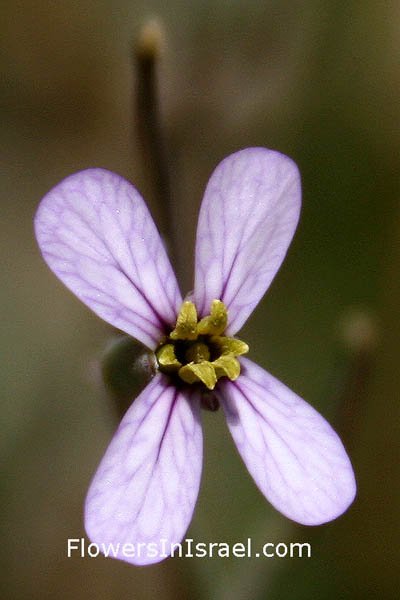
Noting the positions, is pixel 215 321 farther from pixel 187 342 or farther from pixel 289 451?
pixel 289 451

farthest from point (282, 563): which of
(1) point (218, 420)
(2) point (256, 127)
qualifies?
(2) point (256, 127)

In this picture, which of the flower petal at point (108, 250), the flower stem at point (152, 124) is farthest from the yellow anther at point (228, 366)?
the flower stem at point (152, 124)

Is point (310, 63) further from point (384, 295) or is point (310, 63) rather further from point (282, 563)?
point (282, 563)

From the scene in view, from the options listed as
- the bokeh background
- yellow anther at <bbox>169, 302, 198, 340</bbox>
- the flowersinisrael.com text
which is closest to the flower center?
yellow anther at <bbox>169, 302, 198, 340</bbox>

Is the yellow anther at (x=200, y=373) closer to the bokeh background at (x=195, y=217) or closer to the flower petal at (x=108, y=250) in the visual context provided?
the flower petal at (x=108, y=250)

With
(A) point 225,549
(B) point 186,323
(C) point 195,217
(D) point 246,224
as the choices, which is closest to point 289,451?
(B) point 186,323

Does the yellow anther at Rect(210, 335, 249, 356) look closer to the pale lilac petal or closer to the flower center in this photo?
the flower center
